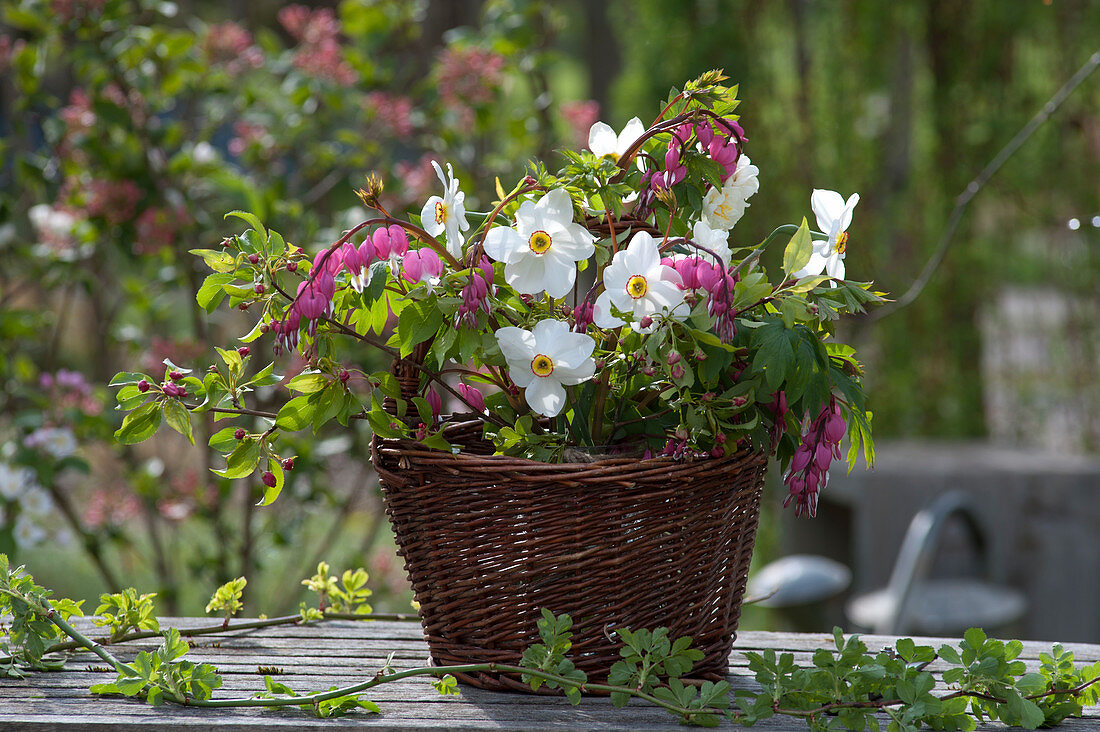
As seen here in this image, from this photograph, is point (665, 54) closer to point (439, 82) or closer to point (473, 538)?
point (439, 82)

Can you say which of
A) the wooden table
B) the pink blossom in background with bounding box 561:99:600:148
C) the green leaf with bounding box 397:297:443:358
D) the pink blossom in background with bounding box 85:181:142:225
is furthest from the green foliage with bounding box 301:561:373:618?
the pink blossom in background with bounding box 561:99:600:148

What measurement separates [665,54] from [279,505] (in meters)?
2.33

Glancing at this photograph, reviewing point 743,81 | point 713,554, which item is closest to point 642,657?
point 713,554

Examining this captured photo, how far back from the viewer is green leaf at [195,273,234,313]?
0.81 meters

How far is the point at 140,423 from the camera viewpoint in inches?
32.0

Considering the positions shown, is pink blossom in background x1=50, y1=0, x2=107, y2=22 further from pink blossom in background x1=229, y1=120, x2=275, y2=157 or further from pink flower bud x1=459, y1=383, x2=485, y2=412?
pink flower bud x1=459, y1=383, x2=485, y2=412

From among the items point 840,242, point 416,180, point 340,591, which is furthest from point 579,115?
point 840,242

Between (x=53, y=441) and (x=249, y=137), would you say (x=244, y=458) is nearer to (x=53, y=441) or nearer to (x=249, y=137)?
(x=53, y=441)

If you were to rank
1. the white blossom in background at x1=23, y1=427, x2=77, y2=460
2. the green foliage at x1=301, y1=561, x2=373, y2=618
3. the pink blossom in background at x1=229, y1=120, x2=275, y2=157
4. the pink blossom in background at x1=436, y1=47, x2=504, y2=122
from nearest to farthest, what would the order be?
the green foliage at x1=301, y1=561, x2=373, y2=618 < the white blossom in background at x1=23, y1=427, x2=77, y2=460 < the pink blossom in background at x1=436, y1=47, x2=504, y2=122 < the pink blossom in background at x1=229, y1=120, x2=275, y2=157

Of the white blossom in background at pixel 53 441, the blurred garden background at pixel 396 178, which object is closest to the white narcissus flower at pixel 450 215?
the blurred garden background at pixel 396 178

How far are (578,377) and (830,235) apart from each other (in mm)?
241

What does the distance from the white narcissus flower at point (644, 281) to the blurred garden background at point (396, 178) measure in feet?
2.44

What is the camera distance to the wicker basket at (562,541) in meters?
0.82

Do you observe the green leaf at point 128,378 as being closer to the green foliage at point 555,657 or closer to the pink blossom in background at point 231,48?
the green foliage at point 555,657
